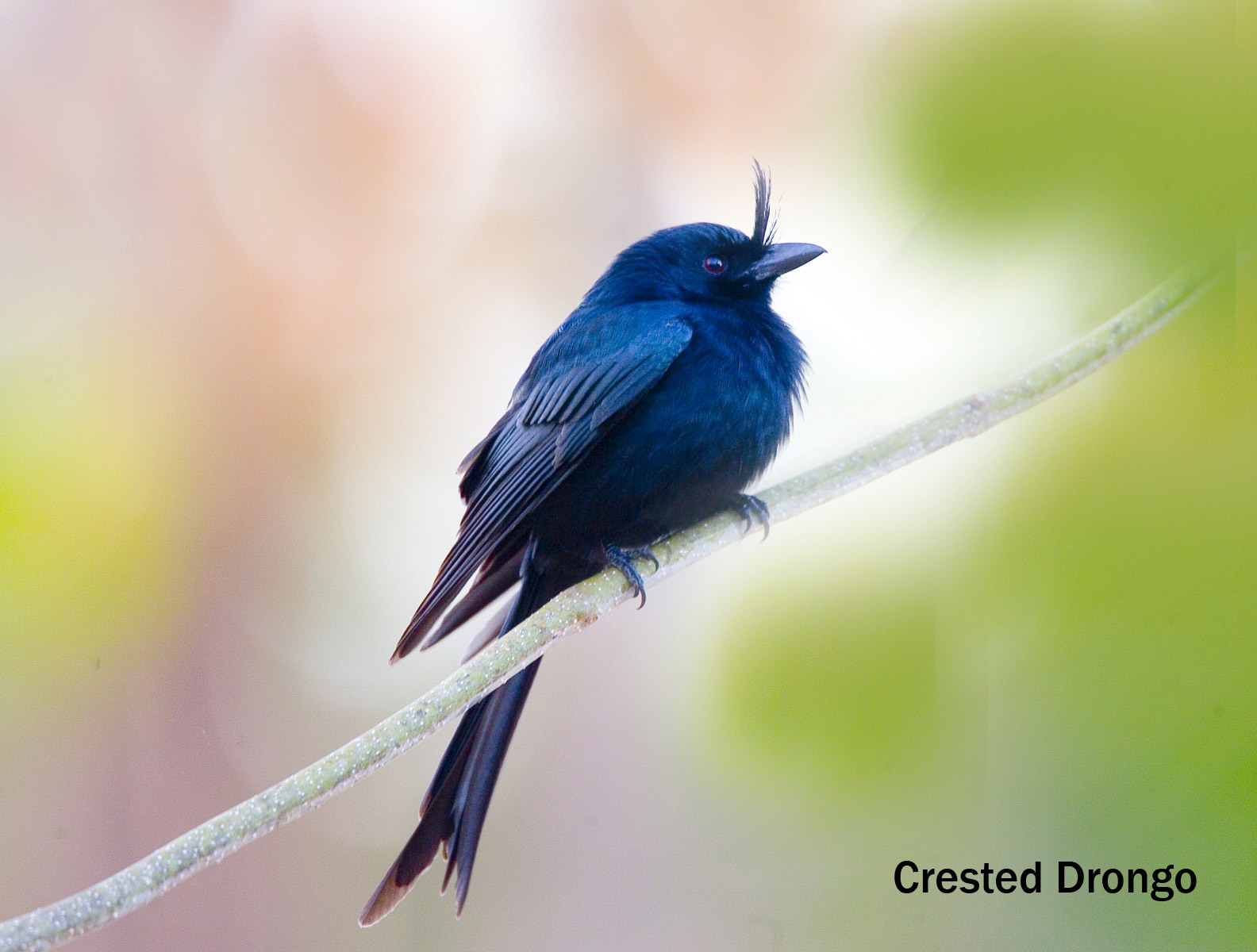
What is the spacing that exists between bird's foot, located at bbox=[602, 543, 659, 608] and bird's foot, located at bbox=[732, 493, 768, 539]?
0.18 m

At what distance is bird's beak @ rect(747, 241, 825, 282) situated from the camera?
1805 millimetres

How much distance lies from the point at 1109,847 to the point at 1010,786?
0.55 feet

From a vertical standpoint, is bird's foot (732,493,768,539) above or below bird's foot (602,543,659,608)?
above

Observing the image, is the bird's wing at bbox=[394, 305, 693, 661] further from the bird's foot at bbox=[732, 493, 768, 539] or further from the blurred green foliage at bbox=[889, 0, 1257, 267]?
the blurred green foliage at bbox=[889, 0, 1257, 267]

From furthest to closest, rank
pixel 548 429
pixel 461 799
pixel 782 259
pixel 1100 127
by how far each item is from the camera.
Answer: pixel 782 259
pixel 548 429
pixel 461 799
pixel 1100 127

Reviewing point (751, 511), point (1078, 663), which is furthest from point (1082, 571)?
point (751, 511)

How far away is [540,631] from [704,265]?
2.93 ft

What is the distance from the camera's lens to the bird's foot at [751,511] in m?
1.69

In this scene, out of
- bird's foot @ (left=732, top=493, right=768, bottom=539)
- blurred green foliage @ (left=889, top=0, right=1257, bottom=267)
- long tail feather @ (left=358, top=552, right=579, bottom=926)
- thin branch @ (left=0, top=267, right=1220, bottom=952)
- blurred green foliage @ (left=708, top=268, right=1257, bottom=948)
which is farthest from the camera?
bird's foot @ (left=732, top=493, right=768, bottom=539)

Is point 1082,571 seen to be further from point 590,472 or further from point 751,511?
point 590,472

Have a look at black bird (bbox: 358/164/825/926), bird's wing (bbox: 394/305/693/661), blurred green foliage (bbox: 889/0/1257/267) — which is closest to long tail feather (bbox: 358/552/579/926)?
black bird (bbox: 358/164/825/926)

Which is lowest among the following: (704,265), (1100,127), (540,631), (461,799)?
(461,799)

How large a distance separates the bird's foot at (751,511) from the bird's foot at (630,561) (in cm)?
18

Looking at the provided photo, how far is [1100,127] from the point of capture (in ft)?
4.82
